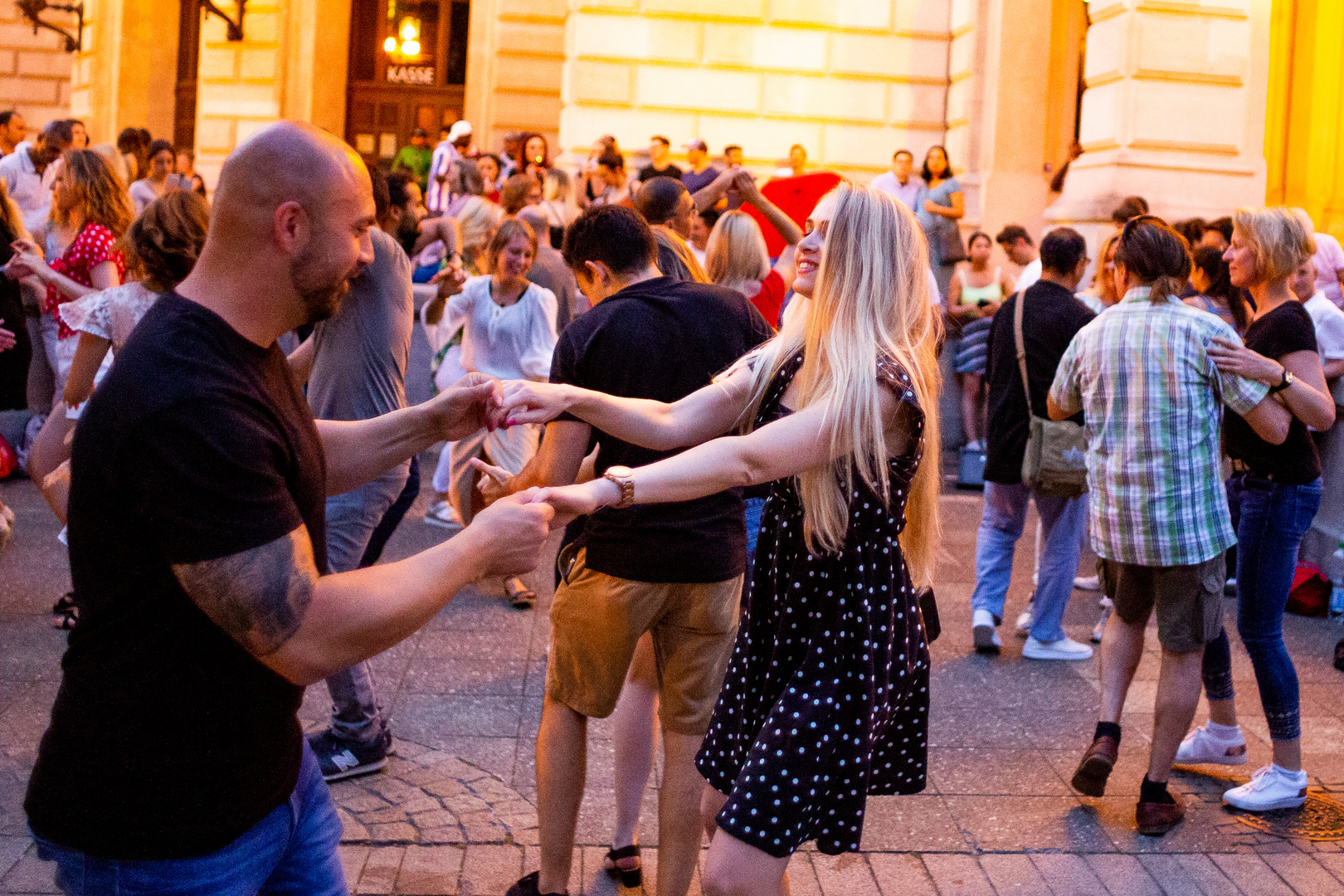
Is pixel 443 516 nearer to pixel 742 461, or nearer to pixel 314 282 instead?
pixel 742 461

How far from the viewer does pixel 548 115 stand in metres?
18.7

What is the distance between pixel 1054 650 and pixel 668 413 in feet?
12.5

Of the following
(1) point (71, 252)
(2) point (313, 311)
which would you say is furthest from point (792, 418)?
(1) point (71, 252)

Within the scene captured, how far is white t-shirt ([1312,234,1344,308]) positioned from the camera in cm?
824

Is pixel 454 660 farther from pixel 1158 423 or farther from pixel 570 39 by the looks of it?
pixel 570 39

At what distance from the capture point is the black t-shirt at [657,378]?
3949 mm

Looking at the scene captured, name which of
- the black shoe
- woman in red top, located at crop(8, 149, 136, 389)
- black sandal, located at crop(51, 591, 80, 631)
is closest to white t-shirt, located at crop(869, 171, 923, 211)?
woman in red top, located at crop(8, 149, 136, 389)

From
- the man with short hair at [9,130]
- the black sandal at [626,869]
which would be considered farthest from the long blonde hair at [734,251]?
the man with short hair at [9,130]

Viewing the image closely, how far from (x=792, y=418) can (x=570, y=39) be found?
1322 cm

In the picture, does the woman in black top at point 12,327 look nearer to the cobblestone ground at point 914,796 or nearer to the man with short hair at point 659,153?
the cobblestone ground at point 914,796

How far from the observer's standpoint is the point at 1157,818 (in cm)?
468

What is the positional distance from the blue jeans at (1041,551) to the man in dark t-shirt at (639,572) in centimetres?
300

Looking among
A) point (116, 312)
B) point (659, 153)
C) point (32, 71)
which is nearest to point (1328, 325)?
point (116, 312)

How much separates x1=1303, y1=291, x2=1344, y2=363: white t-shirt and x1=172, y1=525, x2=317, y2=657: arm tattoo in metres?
6.37
